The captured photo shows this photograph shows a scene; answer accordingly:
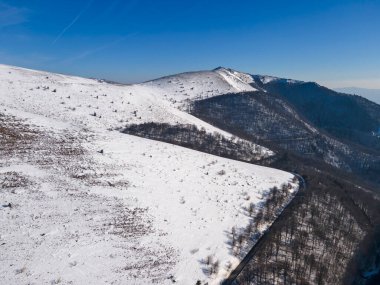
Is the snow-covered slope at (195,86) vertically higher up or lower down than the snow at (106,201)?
higher up

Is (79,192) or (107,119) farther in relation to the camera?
(107,119)

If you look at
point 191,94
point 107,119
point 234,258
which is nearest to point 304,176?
point 234,258

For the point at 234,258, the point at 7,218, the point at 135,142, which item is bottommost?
the point at 234,258

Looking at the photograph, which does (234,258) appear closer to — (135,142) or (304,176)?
(135,142)

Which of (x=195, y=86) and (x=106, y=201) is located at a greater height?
(x=195, y=86)

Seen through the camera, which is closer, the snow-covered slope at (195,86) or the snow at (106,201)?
the snow at (106,201)

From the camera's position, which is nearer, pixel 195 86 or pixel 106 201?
pixel 106 201

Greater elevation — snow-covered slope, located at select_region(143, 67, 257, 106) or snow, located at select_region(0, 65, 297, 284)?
snow-covered slope, located at select_region(143, 67, 257, 106)

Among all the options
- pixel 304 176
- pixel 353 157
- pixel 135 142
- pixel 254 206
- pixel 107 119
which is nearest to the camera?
pixel 254 206
